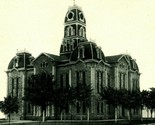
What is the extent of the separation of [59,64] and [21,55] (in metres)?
12.4

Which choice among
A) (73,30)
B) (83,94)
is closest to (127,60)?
(73,30)

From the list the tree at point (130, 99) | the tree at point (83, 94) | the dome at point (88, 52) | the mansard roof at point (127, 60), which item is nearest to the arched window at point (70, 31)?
the mansard roof at point (127, 60)

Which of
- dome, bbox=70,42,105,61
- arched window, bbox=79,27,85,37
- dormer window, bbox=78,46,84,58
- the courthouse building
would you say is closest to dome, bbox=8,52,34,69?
the courthouse building

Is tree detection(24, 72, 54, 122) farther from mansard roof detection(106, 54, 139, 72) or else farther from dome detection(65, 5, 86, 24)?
dome detection(65, 5, 86, 24)

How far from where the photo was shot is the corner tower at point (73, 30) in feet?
245

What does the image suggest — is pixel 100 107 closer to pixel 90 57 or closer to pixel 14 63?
pixel 90 57

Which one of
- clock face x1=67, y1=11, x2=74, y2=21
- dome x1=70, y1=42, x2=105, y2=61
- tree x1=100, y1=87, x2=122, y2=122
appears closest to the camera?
tree x1=100, y1=87, x2=122, y2=122

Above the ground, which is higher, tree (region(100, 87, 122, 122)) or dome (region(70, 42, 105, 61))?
dome (region(70, 42, 105, 61))

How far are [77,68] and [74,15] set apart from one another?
1626 cm

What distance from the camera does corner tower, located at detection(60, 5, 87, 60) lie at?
245 ft

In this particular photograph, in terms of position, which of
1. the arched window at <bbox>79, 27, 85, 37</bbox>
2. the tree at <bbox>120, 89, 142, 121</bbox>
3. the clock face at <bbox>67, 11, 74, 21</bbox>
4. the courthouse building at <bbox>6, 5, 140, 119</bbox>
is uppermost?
the clock face at <bbox>67, 11, 74, 21</bbox>

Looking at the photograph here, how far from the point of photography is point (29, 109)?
243 ft

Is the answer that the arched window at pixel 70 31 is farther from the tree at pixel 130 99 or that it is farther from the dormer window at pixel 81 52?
the tree at pixel 130 99

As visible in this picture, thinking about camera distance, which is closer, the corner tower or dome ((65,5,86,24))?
the corner tower
